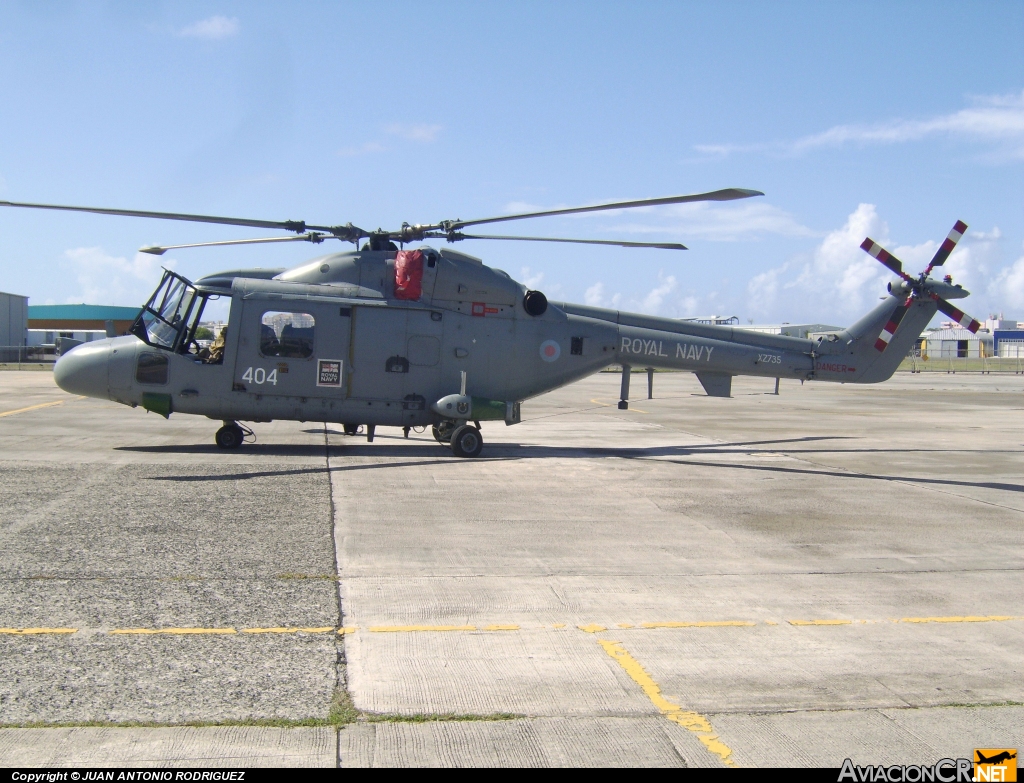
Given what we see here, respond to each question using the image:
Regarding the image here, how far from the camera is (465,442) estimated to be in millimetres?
14453

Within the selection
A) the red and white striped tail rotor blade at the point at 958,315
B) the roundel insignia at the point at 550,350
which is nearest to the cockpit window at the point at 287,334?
the roundel insignia at the point at 550,350

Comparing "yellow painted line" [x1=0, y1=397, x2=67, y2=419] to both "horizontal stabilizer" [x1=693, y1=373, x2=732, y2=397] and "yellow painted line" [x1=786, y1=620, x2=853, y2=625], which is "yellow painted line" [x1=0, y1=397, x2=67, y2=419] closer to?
"horizontal stabilizer" [x1=693, y1=373, x2=732, y2=397]

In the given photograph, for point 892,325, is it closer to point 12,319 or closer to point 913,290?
point 913,290

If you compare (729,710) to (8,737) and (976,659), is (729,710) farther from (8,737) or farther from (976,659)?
(8,737)

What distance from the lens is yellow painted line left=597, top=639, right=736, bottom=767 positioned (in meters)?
4.13

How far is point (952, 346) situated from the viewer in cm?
11750

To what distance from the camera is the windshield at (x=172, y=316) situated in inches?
555

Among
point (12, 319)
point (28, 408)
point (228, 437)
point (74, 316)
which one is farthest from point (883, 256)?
point (74, 316)

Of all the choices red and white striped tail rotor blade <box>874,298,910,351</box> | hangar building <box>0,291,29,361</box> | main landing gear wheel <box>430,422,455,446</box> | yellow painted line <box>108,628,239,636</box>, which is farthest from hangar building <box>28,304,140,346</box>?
yellow painted line <box>108,628,239,636</box>

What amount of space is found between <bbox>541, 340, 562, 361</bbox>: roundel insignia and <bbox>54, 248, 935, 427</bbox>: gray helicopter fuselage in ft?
0.06

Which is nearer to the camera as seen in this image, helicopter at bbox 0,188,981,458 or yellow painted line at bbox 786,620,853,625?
yellow painted line at bbox 786,620,853,625

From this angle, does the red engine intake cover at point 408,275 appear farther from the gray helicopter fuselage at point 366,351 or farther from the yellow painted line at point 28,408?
the yellow painted line at point 28,408

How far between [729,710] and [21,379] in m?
39.4

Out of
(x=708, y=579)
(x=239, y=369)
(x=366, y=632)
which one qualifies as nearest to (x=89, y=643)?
(x=366, y=632)
